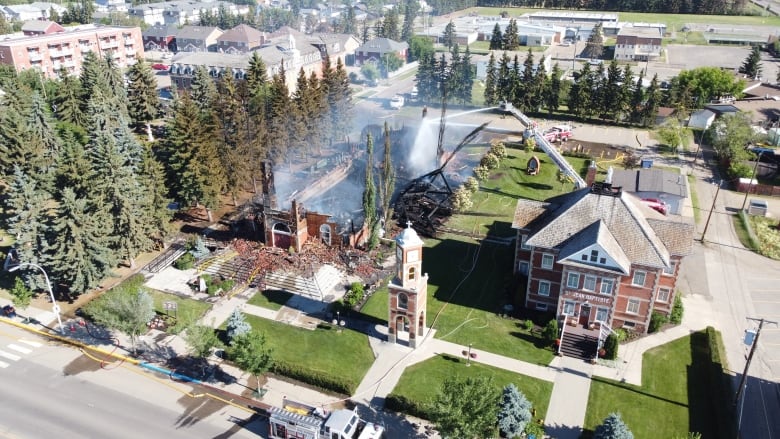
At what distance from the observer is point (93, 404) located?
3966cm

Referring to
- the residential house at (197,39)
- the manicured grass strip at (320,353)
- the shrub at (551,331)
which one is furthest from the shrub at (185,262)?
the residential house at (197,39)

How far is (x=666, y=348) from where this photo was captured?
44562mm

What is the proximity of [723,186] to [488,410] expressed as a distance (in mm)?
59529

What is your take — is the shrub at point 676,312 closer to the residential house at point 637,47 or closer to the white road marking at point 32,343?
the white road marking at point 32,343

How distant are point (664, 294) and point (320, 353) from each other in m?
28.4

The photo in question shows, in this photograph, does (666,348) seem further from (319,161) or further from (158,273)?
(319,161)

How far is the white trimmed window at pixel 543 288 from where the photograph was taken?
4772cm

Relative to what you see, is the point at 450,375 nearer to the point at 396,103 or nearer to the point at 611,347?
the point at 611,347

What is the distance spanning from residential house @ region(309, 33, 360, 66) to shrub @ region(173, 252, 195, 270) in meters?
82.4

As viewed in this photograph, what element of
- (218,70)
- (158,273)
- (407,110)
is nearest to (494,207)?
(158,273)

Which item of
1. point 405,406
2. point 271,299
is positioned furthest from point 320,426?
point 271,299

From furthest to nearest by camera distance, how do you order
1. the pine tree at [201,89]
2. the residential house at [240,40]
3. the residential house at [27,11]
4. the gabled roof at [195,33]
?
the residential house at [27,11]
the gabled roof at [195,33]
the residential house at [240,40]
the pine tree at [201,89]

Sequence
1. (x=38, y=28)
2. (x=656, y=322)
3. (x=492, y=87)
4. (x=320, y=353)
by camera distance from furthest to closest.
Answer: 1. (x=38, y=28)
2. (x=492, y=87)
3. (x=656, y=322)
4. (x=320, y=353)

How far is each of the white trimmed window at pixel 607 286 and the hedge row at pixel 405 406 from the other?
17.1 m
